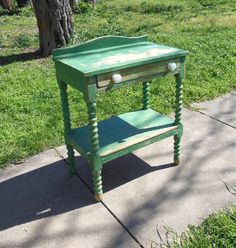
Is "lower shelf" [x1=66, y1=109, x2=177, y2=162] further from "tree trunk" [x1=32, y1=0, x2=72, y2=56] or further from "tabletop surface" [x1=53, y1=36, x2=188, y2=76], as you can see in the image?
"tree trunk" [x1=32, y1=0, x2=72, y2=56]

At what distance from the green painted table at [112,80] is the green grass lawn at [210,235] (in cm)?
76

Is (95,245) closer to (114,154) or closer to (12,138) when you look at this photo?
(114,154)

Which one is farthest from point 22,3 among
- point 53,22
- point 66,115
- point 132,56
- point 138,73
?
point 138,73

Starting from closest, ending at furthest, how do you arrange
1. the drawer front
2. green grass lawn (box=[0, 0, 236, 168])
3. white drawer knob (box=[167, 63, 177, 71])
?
the drawer front
white drawer knob (box=[167, 63, 177, 71])
green grass lawn (box=[0, 0, 236, 168])

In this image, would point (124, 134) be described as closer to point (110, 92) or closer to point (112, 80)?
point (112, 80)

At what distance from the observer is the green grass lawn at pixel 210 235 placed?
2.48 m

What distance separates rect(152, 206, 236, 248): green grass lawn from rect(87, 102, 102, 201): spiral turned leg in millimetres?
673

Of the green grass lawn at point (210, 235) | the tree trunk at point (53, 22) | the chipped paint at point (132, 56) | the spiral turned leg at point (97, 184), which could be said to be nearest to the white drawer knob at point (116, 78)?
the chipped paint at point (132, 56)

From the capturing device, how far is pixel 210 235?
2582 millimetres

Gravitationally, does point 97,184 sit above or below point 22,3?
below

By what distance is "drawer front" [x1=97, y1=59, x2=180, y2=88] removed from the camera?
264cm

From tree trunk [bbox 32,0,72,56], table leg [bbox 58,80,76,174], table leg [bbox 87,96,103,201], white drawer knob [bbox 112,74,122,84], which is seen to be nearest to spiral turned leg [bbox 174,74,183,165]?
white drawer knob [bbox 112,74,122,84]

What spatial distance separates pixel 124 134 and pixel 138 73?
63 centimetres

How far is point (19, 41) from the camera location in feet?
25.7
